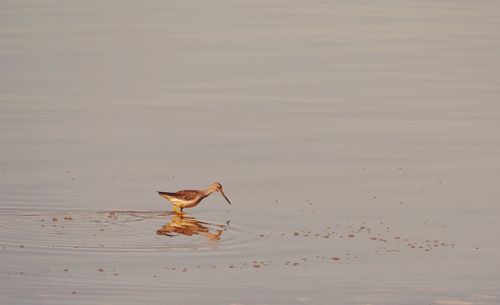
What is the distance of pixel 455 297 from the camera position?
43.2ft

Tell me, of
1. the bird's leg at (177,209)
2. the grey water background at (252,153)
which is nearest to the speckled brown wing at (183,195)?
the bird's leg at (177,209)

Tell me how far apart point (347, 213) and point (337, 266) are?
2.29 meters

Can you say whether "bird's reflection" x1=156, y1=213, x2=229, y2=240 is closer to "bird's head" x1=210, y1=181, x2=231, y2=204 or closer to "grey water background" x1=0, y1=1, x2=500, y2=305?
"grey water background" x1=0, y1=1, x2=500, y2=305

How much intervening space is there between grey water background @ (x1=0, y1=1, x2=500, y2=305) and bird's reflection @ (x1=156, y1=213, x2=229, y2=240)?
16 cm

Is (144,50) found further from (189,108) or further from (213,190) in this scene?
(213,190)

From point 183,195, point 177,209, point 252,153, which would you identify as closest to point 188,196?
point 183,195

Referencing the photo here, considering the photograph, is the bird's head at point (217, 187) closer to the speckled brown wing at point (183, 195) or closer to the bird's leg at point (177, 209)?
the speckled brown wing at point (183, 195)

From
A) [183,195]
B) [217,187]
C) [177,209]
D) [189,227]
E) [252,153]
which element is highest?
[252,153]

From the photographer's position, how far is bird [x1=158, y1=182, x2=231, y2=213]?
16.5 meters

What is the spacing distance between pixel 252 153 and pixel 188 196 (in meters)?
2.93

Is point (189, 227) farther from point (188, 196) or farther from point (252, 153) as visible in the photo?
point (252, 153)

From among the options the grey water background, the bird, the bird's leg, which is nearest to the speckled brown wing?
the bird

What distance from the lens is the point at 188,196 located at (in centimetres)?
1656

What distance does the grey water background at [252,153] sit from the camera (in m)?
13.9
